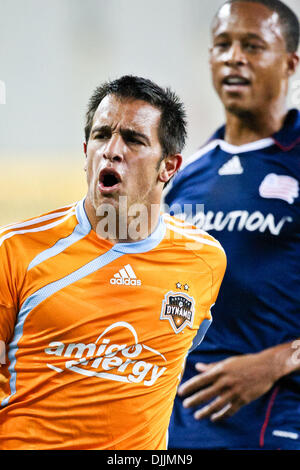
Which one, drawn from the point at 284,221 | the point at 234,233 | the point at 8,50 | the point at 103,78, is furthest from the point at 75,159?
the point at 284,221

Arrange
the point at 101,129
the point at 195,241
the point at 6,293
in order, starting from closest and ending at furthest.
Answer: the point at 6,293, the point at 101,129, the point at 195,241

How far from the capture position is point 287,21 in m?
1.67

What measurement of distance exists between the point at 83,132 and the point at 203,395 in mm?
837

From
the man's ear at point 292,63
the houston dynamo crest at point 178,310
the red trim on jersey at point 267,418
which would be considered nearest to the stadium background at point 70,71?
the man's ear at point 292,63

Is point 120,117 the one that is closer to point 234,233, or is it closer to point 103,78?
point 103,78

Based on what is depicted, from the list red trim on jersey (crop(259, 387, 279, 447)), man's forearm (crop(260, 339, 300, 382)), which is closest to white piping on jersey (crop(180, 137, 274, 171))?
man's forearm (crop(260, 339, 300, 382))

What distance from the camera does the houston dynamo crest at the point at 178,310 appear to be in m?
1.53

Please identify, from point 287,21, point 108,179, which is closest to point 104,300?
point 108,179

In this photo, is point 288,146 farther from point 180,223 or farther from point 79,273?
point 79,273

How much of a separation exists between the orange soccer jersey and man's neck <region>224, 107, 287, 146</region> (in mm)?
394

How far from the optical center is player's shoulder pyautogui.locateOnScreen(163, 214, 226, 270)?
1617mm

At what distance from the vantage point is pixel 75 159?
1705mm

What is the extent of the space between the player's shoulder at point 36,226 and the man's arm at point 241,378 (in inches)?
23.9

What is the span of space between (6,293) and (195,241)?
55 centimetres
